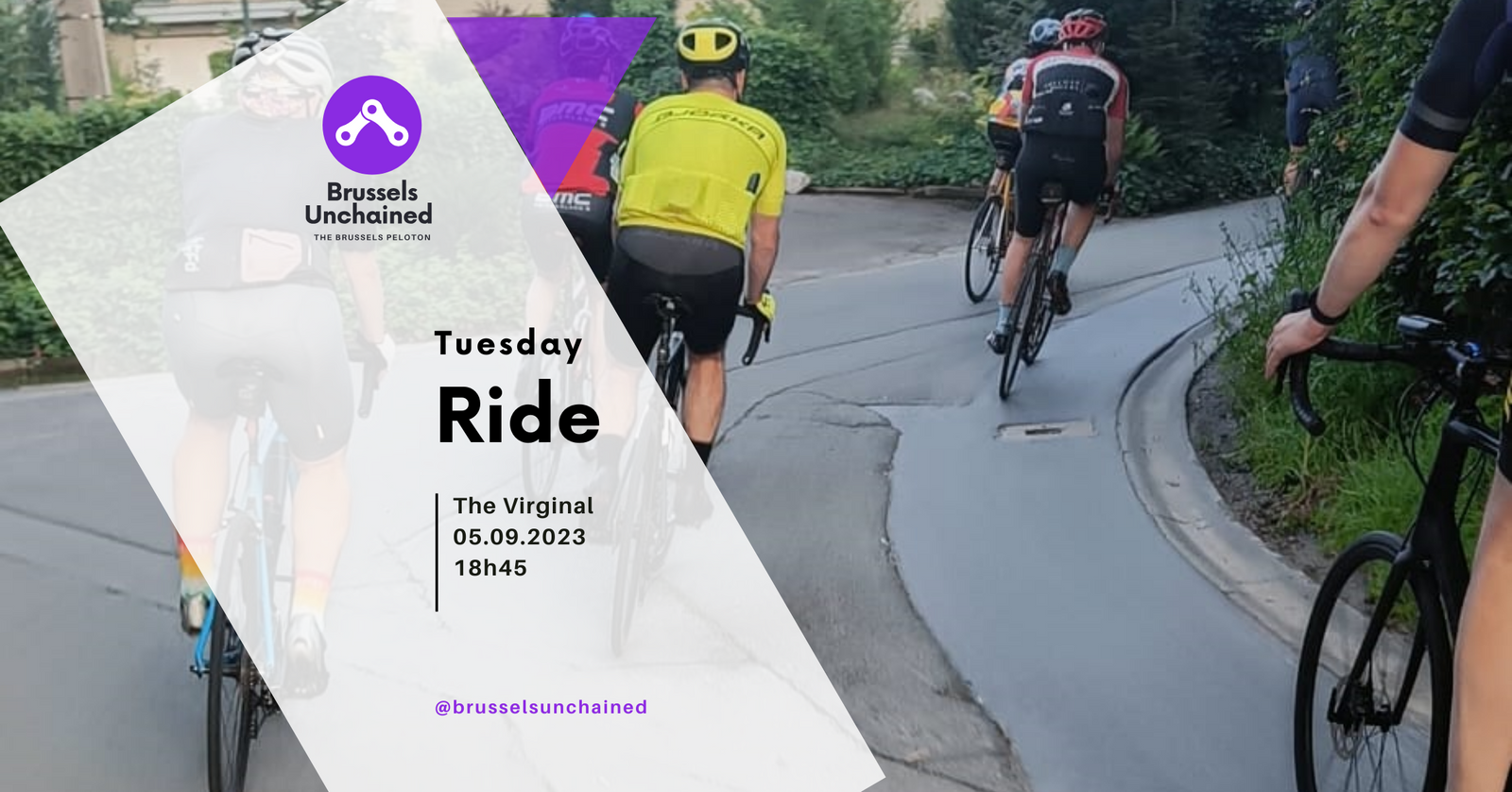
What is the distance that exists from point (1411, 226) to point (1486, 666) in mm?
788

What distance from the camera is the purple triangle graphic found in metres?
5.18

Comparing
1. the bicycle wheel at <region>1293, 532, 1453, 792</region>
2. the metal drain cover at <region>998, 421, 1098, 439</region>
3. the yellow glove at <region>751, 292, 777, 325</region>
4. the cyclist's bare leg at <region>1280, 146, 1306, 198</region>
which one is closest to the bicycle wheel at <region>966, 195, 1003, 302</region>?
the cyclist's bare leg at <region>1280, 146, 1306, 198</region>

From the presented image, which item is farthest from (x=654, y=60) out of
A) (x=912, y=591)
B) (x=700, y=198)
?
(x=700, y=198)

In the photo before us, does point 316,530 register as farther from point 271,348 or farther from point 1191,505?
point 1191,505

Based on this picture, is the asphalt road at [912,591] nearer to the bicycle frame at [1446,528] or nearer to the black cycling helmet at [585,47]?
the bicycle frame at [1446,528]

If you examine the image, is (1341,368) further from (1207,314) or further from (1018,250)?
(1207,314)

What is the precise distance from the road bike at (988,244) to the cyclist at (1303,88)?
1.81m

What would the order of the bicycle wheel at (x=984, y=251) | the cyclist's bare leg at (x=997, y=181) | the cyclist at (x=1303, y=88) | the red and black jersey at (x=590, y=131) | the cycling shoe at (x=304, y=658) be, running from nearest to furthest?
the cycling shoe at (x=304, y=658) < the red and black jersey at (x=590, y=131) < the cyclist at (x=1303, y=88) < the cyclist's bare leg at (x=997, y=181) < the bicycle wheel at (x=984, y=251)

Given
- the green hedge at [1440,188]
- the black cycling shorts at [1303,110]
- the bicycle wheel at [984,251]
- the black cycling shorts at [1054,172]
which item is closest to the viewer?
the green hedge at [1440,188]

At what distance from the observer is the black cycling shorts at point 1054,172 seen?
708 centimetres

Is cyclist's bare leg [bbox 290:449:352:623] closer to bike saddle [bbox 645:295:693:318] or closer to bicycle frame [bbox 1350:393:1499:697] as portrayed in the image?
bike saddle [bbox 645:295:693:318]

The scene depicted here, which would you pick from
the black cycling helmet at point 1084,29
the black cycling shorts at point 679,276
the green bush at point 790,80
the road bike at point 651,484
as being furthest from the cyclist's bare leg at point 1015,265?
the green bush at point 790,80

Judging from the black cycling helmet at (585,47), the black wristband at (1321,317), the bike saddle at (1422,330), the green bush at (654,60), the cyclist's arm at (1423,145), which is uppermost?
the cyclist's arm at (1423,145)

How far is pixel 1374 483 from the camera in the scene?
4.57 meters
